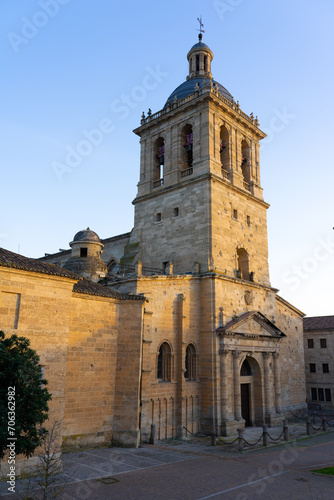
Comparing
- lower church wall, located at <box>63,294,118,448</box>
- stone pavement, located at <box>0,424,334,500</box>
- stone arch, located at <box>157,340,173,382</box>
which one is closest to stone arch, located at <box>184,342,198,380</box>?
stone arch, located at <box>157,340,173,382</box>

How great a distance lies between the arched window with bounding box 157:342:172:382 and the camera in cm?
2347

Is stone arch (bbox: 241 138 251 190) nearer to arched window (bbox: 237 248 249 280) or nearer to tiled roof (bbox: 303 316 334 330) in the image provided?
arched window (bbox: 237 248 249 280)

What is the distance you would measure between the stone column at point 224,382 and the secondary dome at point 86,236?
512 inches

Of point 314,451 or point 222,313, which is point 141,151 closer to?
point 222,313

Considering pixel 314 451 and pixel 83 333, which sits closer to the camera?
pixel 83 333

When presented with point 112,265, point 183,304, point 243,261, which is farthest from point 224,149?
point 112,265

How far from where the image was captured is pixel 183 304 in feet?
80.6

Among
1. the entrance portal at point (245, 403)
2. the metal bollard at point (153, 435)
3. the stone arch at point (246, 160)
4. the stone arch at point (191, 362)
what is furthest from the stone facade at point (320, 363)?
the metal bollard at point (153, 435)

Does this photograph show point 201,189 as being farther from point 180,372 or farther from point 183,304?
point 180,372

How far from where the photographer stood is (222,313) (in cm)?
2589

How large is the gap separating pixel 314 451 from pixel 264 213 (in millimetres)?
18669

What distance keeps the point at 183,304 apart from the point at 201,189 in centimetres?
854

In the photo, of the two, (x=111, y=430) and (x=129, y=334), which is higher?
(x=129, y=334)

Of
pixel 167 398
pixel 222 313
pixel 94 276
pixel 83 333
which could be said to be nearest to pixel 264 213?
pixel 222 313
